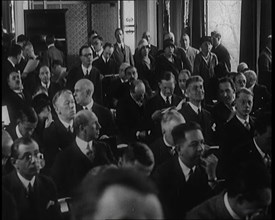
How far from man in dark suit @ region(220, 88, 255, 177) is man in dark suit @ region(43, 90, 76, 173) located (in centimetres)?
49

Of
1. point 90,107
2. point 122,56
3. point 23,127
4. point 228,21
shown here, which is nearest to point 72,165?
point 23,127

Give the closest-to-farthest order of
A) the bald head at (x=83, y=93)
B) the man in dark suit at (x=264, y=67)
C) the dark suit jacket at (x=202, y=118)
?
the dark suit jacket at (x=202, y=118), the bald head at (x=83, y=93), the man in dark suit at (x=264, y=67)

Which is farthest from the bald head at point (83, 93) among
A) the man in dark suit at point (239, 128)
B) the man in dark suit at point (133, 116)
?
the man in dark suit at point (239, 128)

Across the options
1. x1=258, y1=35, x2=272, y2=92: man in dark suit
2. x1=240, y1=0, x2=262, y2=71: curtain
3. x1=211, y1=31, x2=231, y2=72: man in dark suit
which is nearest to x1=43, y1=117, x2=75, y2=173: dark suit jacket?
x1=258, y1=35, x2=272, y2=92: man in dark suit

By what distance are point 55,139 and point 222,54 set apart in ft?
5.64

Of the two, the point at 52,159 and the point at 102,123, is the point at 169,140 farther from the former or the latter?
the point at 102,123

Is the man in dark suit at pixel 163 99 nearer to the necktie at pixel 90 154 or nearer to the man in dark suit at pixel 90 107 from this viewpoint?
→ the man in dark suit at pixel 90 107

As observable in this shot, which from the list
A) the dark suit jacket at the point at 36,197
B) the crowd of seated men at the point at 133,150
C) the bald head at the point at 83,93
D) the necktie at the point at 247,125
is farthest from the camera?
the bald head at the point at 83,93

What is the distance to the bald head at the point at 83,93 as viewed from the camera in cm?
225

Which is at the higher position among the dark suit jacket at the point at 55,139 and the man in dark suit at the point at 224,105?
the man in dark suit at the point at 224,105

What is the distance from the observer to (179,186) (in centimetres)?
149

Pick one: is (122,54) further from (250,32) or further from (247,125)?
(247,125)

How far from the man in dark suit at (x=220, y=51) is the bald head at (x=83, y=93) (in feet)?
3.55

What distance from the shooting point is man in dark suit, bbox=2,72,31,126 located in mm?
1635
